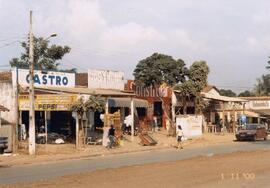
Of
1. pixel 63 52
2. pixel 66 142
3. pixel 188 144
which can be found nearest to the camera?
pixel 66 142

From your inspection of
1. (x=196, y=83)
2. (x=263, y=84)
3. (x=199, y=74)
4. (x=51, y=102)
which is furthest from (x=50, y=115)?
(x=263, y=84)

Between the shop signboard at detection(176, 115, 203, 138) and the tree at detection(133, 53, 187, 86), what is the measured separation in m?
27.1

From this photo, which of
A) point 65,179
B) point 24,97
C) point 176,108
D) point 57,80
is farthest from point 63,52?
point 65,179

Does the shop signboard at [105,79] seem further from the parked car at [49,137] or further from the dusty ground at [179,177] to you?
the dusty ground at [179,177]

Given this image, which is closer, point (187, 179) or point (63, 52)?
point (187, 179)

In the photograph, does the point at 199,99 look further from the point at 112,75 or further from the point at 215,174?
the point at 215,174

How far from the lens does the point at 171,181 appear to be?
1716cm

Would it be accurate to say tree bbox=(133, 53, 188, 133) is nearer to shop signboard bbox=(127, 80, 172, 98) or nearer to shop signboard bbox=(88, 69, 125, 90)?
shop signboard bbox=(127, 80, 172, 98)

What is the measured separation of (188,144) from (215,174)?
2388 cm

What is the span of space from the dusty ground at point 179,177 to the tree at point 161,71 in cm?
5283

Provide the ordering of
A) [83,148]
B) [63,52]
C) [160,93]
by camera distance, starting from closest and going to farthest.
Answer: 1. [83,148]
2. [160,93]
3. [63,52]

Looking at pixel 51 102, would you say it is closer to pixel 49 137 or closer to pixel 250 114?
pixel 49 137

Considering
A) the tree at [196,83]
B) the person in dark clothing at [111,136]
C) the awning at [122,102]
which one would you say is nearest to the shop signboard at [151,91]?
the tree at [196,83]

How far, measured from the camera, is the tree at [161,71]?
76.2 meters
